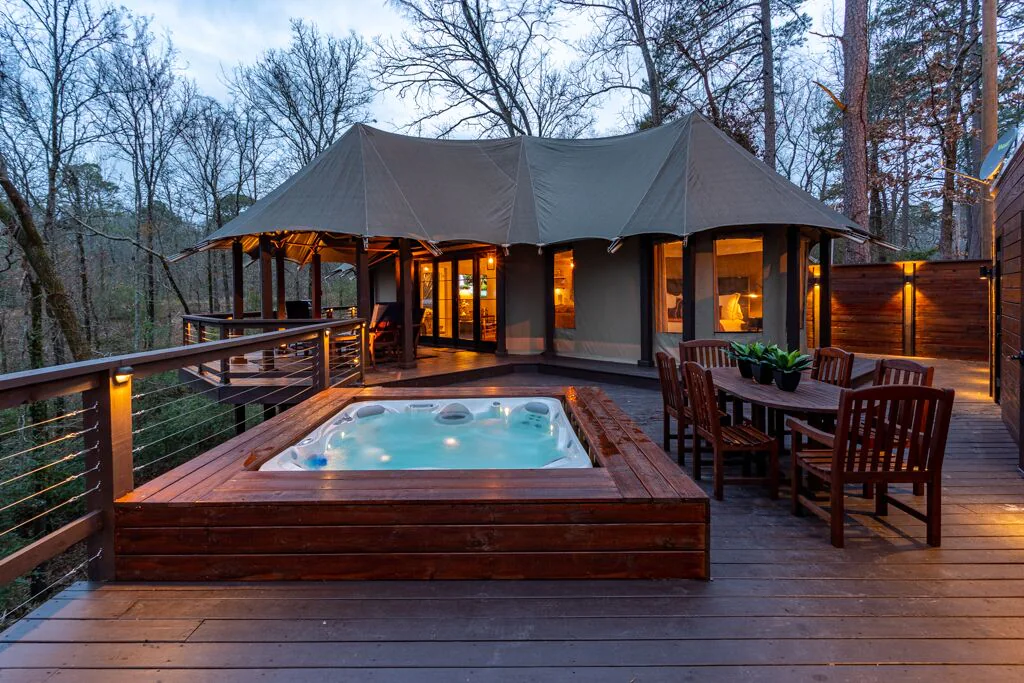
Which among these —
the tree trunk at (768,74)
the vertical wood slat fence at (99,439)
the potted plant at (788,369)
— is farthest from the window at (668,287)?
the vertical wood slat fence at (99,439)

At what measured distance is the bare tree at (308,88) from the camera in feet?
54.9

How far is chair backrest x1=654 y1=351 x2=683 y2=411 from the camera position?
12.7 feet

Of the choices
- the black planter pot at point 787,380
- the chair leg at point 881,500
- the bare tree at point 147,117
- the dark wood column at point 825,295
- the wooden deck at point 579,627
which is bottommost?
the wooden deck at point 579,627

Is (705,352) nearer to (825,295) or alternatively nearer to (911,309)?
(825,295)

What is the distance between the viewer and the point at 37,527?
28.0 ft

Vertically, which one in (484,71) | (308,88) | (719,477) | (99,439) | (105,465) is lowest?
(719,477)

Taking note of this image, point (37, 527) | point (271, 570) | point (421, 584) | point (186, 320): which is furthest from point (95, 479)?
point (37, 527)

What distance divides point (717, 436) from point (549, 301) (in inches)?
265

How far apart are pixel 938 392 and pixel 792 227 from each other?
5838mm

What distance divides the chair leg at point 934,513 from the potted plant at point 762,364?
119cm

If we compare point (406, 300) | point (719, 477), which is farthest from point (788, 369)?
point (406, 300)

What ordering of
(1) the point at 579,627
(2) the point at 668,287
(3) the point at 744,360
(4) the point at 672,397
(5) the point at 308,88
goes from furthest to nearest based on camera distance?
(5) the point at 308,88
(2) the point at 668,287
(4) the point at 672,397
(3) the point at 744,360
(1) the point at 579,627

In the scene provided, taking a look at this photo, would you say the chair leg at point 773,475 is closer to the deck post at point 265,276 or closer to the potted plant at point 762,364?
the potted plant at point 762,364

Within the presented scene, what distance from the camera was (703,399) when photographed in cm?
343
